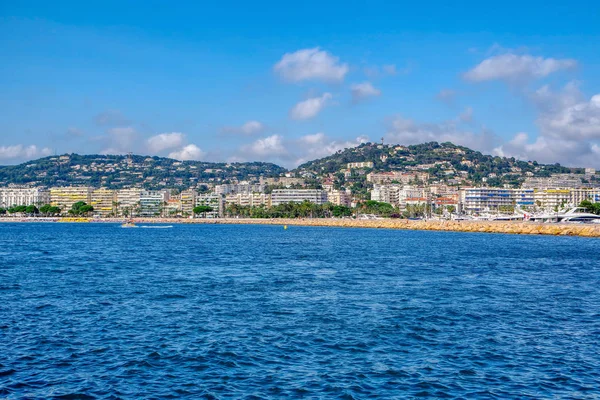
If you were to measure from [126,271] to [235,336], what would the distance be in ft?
53.9

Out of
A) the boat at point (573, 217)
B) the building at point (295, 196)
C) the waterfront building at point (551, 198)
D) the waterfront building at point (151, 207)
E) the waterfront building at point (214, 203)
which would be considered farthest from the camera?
the waterfront building at point (151, 207)

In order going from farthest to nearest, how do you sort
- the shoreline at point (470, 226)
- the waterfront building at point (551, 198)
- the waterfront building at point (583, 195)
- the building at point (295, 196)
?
the building at point (295, 196) < the waterfront building at point (583, 195) < the waterfront building at point (551, 198) < the shoreline at point (470, 226)

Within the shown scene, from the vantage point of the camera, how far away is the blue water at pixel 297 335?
1160 cm

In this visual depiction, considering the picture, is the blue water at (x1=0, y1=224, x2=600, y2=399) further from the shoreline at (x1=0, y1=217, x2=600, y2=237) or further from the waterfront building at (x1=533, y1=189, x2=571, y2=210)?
the waterfront building at (x1=533, y1=189, x2=571, y2=210)

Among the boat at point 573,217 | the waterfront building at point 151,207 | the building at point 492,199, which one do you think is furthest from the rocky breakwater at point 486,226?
the waterfront building at point 151,207

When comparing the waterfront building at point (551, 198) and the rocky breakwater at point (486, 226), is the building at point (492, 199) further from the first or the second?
the rocky breakwater at point (486, 226)

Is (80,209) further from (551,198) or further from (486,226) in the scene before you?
(551,198)

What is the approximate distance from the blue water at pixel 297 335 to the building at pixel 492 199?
151493 mm

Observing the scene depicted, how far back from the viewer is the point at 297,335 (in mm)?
15406

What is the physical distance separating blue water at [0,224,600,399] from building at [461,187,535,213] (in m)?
151

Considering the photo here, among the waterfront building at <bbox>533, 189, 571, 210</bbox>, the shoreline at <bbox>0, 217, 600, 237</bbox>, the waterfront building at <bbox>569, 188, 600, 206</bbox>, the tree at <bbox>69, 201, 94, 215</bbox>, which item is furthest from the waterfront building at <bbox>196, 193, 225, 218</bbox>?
A: the waterfront building at <bbox>569, 188, 600, 206</bbox>

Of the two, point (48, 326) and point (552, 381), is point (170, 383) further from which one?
point (552, 381)

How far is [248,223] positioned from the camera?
147500 millimetres

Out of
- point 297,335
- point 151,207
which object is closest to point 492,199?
point 151,207
